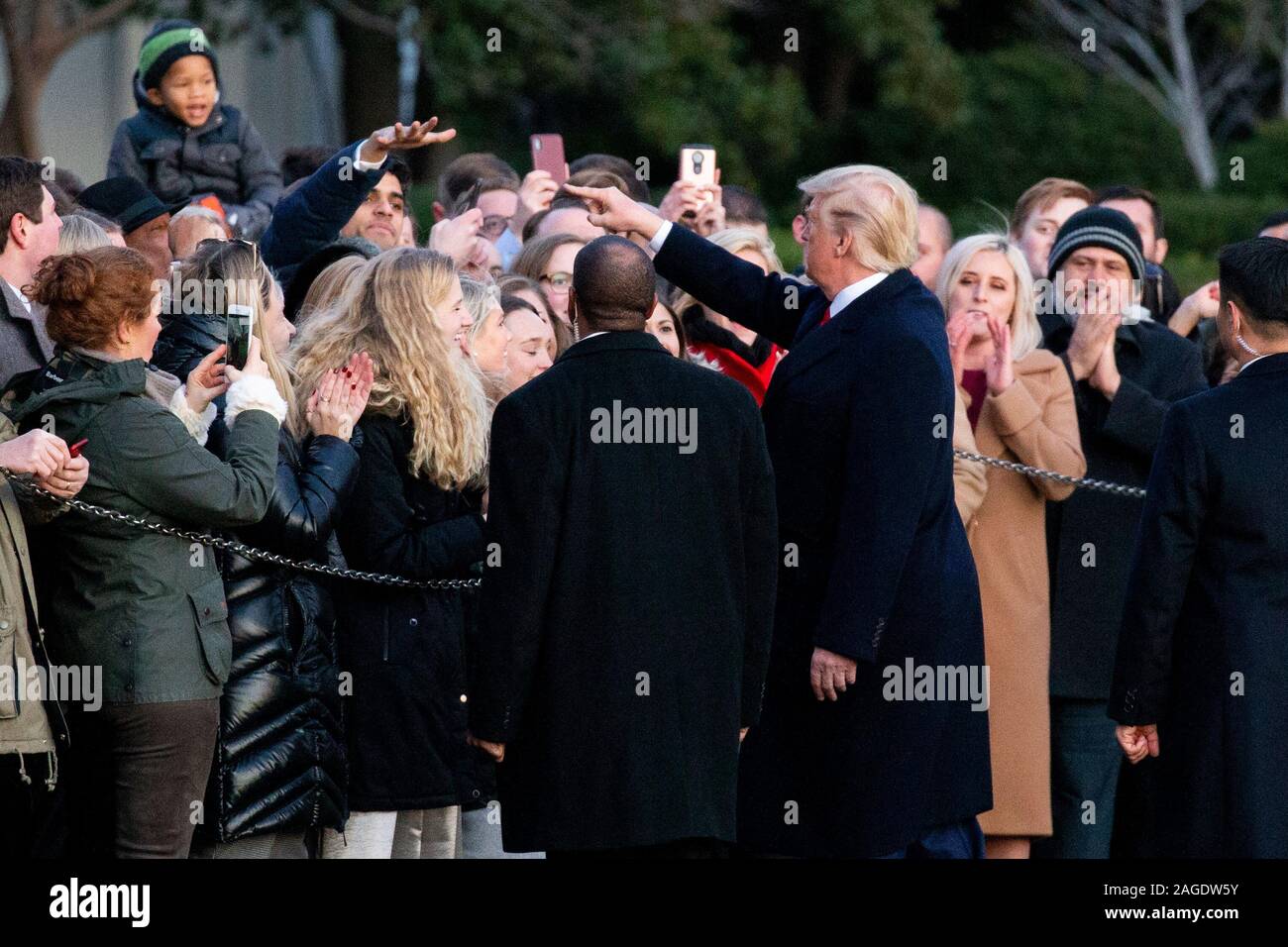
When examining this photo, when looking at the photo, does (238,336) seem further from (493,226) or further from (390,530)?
(493,226)

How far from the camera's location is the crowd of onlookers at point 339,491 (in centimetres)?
511

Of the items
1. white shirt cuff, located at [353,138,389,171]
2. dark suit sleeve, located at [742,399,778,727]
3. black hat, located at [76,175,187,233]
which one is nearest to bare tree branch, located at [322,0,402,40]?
black hat, located at [76,175,187,233]

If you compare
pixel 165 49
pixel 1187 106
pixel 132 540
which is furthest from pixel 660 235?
pixel 1187 106

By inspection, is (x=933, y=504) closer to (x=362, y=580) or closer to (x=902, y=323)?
(x=902, y=323)

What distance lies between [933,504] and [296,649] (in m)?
1.77

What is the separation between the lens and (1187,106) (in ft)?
92.9

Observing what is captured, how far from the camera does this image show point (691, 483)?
498cm

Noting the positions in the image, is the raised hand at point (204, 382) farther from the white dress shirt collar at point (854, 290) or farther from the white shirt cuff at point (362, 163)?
the white dress shirt collar at point (854, 290)

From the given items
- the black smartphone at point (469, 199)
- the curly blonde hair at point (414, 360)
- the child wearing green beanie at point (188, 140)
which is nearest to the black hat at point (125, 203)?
the child wearing green beanie at point (188, 140)

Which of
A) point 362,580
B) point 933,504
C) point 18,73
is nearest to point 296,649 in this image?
point 362,580

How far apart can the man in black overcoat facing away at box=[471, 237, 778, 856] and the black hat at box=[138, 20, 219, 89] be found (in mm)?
3988

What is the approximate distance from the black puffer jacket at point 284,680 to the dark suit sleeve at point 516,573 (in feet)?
2.37

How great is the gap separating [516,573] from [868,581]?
1.00 m

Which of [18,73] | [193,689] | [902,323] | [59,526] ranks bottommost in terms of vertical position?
[193,689]
